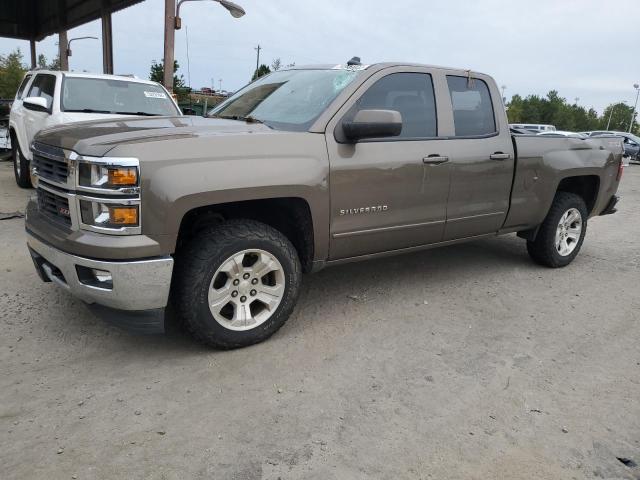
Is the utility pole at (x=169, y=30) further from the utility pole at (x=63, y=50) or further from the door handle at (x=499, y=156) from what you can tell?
the utility pole at (x=63, y=50)

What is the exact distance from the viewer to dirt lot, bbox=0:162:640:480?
7.72ft

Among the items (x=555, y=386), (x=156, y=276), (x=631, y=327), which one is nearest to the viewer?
(x=156, y=276)

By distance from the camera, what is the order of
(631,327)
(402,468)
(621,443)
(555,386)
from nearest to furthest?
(402,468), (621,443), (555,386), (631,327)

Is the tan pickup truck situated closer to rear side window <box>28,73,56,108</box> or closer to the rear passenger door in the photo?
the rear passenger door

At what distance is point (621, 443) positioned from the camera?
8.46 feet

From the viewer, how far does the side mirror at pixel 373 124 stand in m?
3.33

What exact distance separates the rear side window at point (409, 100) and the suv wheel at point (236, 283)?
1262 millimetres

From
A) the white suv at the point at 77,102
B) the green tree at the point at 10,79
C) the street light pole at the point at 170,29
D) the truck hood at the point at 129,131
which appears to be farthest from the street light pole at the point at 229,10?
the green tree at the point at 10,79

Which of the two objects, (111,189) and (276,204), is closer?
(111,189)

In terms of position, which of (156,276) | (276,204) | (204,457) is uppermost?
(276,204)

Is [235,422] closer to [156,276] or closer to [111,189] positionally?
[156,276]

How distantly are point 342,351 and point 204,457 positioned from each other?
128cm

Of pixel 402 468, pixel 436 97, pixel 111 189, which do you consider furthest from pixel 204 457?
pixel 436 97

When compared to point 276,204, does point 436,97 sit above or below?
above
